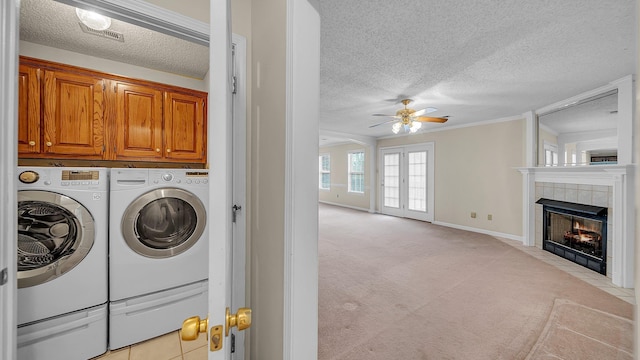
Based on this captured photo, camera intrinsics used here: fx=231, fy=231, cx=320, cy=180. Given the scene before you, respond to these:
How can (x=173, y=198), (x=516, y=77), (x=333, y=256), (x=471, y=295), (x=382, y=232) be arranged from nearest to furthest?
1. (x=173, y=198)
2. (x=471, y=295)
3. (x=516, y=77)
4. (x=333, y=256)
5. (x=382, y=232)

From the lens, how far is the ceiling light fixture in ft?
5.47

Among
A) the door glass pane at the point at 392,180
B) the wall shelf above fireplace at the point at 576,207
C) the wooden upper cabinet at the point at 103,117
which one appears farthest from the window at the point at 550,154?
the wooden upper cabinet at the point at 103,117

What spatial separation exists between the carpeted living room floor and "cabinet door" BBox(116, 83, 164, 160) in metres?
2.28

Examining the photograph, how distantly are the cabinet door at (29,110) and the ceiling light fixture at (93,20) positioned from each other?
23.0 inches

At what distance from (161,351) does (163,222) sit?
3.08 ft

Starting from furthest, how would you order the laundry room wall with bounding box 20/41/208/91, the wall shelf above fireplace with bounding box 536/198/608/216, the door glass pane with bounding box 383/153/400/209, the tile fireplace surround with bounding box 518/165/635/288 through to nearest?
1. the door glass pane with bounding box 383/153/400/209
2. the wall shelf above fireplace with bounding box 536/198/608/216
3. the tile fireplace surround with bounding box 518/165/635/288
4. the laundry room wall with bounding box 20/41/208/91

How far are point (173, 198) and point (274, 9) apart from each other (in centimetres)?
159

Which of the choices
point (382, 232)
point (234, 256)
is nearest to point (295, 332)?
point (234, 256)

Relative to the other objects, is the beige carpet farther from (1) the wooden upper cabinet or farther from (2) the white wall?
(1) the wooden upper cabinet

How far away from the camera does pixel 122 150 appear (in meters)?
2.20

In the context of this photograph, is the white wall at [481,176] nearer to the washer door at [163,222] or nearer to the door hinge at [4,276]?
the washer door at [163,222]

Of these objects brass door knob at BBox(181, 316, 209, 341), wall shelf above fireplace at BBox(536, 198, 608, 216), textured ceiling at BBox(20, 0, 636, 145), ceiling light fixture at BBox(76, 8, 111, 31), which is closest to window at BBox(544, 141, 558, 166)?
wall shelf above fireplace at BBox(536, 198, 608, 216)

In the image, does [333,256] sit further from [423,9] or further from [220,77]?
[220,77]

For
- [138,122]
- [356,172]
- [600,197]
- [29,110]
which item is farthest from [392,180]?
[29,110]
